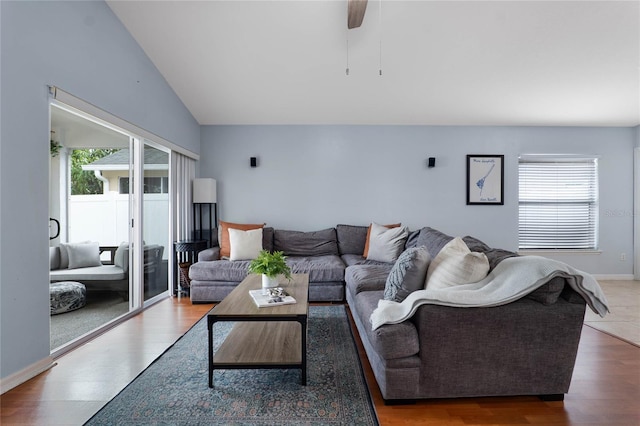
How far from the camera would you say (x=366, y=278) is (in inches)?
112

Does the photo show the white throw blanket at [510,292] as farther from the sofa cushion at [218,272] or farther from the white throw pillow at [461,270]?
the sofa cushion at [218,272]

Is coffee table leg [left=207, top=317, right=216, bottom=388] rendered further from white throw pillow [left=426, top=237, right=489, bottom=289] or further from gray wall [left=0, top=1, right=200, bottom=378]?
white throw pillow [left=426, top=237, right=489, bottom=289]

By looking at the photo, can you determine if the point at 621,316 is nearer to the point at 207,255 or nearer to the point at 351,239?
the point at 351,239

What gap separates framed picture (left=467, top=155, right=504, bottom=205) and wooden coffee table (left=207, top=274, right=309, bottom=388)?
11.4 ft

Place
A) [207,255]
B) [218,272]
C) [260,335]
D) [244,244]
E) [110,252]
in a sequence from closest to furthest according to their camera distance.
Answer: [260,335] → [110,252] → [218,272] → [207,255] → [244,244]

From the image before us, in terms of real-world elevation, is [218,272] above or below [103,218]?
below

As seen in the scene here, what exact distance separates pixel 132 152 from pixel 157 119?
0.49 meters

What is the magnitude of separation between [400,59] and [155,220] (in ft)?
11.3

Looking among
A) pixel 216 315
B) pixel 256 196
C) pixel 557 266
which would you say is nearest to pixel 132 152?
pixel 256 196

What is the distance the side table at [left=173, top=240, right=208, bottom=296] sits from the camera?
4035mm

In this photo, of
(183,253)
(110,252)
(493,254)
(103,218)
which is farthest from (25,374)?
(493,254)

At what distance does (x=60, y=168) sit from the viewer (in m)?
3.06

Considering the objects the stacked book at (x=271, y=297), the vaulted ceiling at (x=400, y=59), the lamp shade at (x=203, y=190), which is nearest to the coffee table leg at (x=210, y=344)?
the stacked book at (x=271, y=297)

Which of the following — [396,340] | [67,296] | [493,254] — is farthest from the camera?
[67,296]
